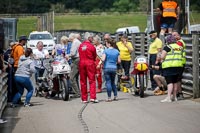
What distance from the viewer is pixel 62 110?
49.9ft

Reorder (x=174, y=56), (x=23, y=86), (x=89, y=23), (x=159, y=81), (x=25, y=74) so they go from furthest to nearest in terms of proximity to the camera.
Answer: (x=89, y=23), (x=159, y=81), (x=23, y=86), (x=25, y=74), (x=174, y=56)

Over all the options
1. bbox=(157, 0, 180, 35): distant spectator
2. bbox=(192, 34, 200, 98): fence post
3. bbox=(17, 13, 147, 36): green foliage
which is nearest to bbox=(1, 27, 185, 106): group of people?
bbox=(192, 34, 200, 98): fence post

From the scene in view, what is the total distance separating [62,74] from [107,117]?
405 cm

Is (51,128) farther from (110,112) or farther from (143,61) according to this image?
(143,61)

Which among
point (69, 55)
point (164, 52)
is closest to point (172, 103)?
point (164, 52)

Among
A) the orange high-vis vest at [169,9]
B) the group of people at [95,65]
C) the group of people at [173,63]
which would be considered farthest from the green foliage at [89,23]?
the group of people at [173,63]

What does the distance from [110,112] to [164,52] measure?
99.8 inches

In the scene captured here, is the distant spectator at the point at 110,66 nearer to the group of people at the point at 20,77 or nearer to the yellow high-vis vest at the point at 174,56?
the yellow high-vis vest at the point at 174,56

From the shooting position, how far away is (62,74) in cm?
1747

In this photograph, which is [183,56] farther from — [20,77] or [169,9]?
[169,9]

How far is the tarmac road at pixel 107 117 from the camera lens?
1224 cm

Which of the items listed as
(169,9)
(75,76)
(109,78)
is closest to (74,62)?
(75,76)

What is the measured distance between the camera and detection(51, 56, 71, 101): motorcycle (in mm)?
17281

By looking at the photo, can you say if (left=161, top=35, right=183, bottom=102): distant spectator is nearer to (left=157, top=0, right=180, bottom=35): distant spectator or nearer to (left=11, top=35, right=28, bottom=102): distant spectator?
(left=11, top=35, right=28, bottom=102): distant spectator
